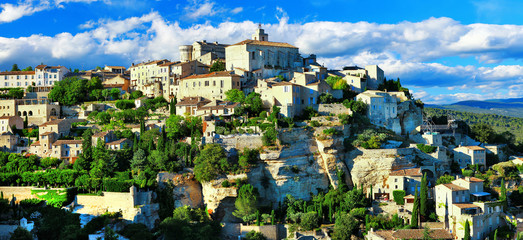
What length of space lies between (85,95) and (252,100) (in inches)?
1030

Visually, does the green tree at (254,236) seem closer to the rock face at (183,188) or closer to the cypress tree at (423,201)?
the rock face at (183,188)

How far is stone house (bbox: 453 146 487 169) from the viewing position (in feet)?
169

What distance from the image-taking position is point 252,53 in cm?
6450

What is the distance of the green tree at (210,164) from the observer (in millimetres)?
43719

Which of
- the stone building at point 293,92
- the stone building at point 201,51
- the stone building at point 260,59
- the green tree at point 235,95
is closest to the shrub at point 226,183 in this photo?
the stone building at point 293,92


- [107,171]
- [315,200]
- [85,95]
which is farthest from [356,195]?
[85,95]

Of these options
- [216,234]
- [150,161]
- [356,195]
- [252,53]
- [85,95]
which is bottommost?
[216,234]

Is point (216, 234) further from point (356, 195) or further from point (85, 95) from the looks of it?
point (85, 95)

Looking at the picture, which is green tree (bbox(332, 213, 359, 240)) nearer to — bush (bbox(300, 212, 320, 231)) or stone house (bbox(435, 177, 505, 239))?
bush (bbox(300, 212, 320, 231))

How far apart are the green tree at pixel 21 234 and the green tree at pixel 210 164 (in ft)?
48.8

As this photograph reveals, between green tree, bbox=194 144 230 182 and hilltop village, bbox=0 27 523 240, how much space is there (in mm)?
102

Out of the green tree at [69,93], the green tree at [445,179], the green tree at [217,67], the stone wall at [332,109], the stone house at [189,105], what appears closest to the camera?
the green tree at [445,179]

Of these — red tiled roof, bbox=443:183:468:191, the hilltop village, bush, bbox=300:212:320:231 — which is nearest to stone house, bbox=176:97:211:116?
the hilltop village

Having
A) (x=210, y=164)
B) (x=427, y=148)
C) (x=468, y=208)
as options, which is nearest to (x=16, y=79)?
(x=210, y=164)
